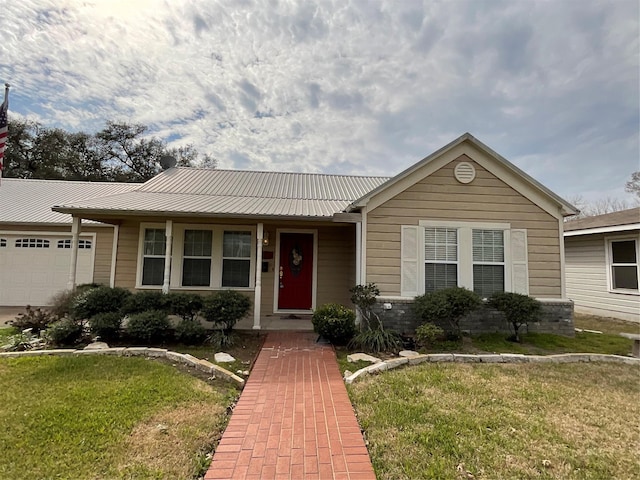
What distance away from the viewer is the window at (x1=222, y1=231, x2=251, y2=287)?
27.7ft

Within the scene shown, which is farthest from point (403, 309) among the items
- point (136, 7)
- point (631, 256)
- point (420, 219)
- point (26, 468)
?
point (136, 7)

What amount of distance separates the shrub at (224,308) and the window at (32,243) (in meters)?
7.74

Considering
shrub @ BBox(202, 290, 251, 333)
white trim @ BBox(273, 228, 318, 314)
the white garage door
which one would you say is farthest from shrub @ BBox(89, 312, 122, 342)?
the white garage door

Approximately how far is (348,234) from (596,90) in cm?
819

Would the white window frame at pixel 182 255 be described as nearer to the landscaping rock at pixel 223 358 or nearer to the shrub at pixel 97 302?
the shrub at pixel 97 302

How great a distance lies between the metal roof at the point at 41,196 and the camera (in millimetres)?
10148

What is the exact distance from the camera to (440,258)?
7.12 m

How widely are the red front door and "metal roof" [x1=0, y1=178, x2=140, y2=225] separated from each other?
284 inches

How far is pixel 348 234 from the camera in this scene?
886 centimetres

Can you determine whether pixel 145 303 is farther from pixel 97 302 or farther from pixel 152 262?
pixel 152 262

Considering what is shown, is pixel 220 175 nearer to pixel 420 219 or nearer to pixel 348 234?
pixel 348 234

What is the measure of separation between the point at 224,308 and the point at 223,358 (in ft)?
3.97

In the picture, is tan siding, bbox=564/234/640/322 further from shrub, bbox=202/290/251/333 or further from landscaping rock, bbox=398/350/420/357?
shrub, bbox=202/290/251/333

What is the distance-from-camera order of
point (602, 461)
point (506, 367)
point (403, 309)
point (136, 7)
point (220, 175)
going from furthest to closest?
point (220, 175)
point (403, 309)
point (136, 7)
point (506, 367)
point (602, 461)
